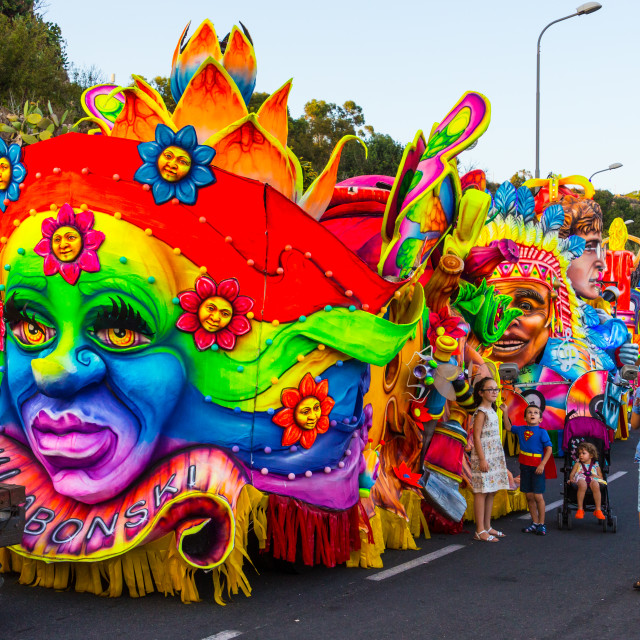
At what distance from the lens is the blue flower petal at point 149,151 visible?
5305 mm

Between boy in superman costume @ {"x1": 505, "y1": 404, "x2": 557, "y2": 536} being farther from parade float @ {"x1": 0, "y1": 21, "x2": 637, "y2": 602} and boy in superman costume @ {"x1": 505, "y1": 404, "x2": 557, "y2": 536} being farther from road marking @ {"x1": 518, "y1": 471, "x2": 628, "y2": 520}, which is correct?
parade float @ {"x1": 0, "y1": 21, "x2": 637, "y2": 602}

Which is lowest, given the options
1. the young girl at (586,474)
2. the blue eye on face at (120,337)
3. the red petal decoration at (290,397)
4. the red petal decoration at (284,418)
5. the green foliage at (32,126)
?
the young girl at (586,474)

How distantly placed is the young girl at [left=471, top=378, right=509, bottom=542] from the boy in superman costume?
360mm

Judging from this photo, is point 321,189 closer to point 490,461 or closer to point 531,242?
point 490,461

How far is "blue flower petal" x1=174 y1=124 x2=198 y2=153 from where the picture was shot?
534cm

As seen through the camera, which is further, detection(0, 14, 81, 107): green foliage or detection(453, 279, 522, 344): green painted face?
detection(0, 14, 81, 107): green foliage

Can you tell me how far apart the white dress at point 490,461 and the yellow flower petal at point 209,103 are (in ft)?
11.5

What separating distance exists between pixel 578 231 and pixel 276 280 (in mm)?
10356

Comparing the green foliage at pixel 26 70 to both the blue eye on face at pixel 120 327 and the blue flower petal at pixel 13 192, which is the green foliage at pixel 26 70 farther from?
the blue eye on face at pixel 120 327

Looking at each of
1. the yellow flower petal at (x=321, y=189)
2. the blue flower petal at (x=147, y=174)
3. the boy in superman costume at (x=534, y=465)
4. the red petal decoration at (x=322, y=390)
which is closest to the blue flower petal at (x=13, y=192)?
the blue flower petal at (x=147, y=174)

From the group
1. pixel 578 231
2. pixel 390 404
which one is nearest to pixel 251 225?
pixel 390 404

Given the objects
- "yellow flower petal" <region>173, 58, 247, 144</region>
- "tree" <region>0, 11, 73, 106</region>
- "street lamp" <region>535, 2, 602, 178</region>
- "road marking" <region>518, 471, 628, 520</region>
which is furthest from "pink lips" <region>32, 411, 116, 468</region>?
"street lamp" <region>535, 2, 602, 178</region>

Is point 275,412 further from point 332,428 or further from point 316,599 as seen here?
point 316,599

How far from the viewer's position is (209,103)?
5.79m
